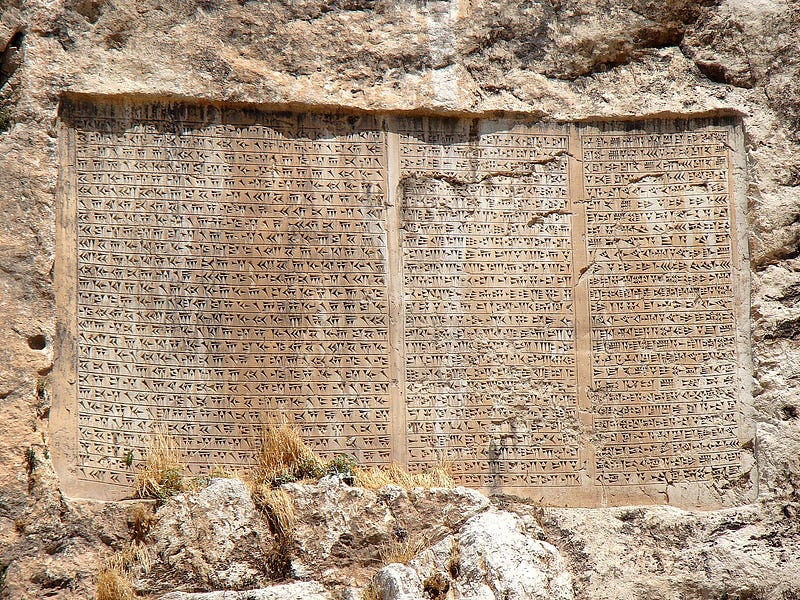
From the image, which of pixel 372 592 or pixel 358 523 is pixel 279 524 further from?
pixel 372 592

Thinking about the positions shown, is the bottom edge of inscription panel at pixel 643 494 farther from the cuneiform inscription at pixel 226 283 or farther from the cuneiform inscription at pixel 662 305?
the cuneiform inscription at pixel 226 283

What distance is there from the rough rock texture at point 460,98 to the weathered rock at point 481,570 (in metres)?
0.32

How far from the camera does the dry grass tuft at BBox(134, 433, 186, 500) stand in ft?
21.6

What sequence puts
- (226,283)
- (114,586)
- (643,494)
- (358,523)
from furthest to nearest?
1. (643,494)
2. (226,283)
3. (358,523)
4. (114,586)

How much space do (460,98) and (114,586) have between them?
405 centimetres

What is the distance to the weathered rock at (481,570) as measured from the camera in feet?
20.6

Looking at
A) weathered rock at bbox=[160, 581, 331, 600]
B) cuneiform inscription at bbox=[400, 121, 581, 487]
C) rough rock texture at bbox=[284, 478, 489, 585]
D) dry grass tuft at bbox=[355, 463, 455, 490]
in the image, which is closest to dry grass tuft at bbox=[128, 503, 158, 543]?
weathered rock at bbox=[160, 581, 331, 600]

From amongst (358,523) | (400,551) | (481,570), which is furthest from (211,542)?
(481,570)

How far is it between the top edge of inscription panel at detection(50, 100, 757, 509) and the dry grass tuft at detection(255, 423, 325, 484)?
0.46ft

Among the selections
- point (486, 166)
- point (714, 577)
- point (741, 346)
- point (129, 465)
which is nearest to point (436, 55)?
point (486, 166)

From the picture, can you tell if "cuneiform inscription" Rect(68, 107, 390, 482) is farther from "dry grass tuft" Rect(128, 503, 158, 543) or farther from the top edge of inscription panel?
"dry grass tuft" Rect(128, 503, 158, 543)

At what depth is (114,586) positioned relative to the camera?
20.5ft

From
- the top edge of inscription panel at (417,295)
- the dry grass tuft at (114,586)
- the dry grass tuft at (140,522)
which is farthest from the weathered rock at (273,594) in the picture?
the top edge of inscription panel at (417,295)

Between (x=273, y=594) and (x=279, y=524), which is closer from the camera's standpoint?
(x=273, y=594)
